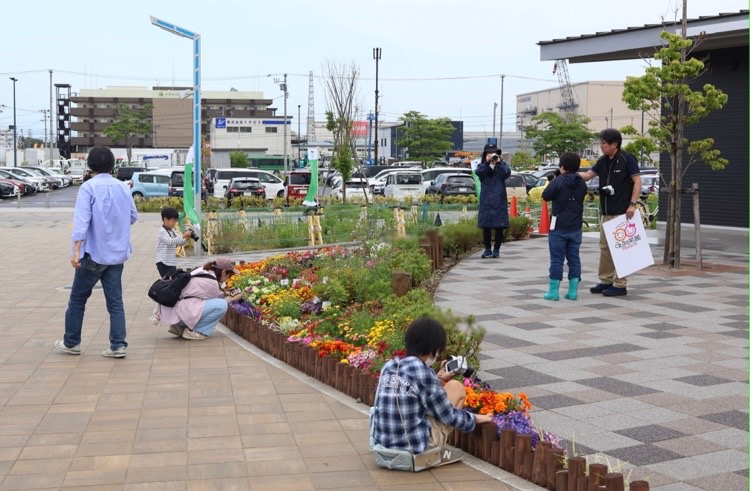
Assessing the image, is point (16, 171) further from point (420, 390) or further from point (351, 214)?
point (420, 390)

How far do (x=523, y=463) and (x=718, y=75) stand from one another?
52.0 ft

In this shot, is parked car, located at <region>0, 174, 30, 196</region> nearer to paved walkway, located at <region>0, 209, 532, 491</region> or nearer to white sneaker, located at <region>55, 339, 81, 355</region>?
paved walkway, located at <region>0, 209, 532, 491</region>

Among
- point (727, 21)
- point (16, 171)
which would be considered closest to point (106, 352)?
point (727, 21)

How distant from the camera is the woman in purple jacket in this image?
862cm

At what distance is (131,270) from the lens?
A: 14.4m

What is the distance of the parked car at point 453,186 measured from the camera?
116ft

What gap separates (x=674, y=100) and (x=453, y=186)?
2304 centimetres

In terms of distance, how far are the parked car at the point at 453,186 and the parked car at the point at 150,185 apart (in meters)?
11.6

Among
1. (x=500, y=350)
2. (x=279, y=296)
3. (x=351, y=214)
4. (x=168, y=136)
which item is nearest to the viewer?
(x=500, y=350)

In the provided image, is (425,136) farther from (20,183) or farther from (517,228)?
(517,228)

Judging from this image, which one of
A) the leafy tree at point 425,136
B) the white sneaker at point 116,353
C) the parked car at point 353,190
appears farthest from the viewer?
Result: the leafy tree at point 425,136

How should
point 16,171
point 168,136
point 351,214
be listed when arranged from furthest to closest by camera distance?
point 168,136 < point 16,171 < point 351,214

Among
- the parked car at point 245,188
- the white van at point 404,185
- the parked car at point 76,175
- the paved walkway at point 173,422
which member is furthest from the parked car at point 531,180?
the parked car at point 76,175

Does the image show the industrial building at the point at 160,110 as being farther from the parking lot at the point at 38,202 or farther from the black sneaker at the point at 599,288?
the black sneaker at the point at 599,288
